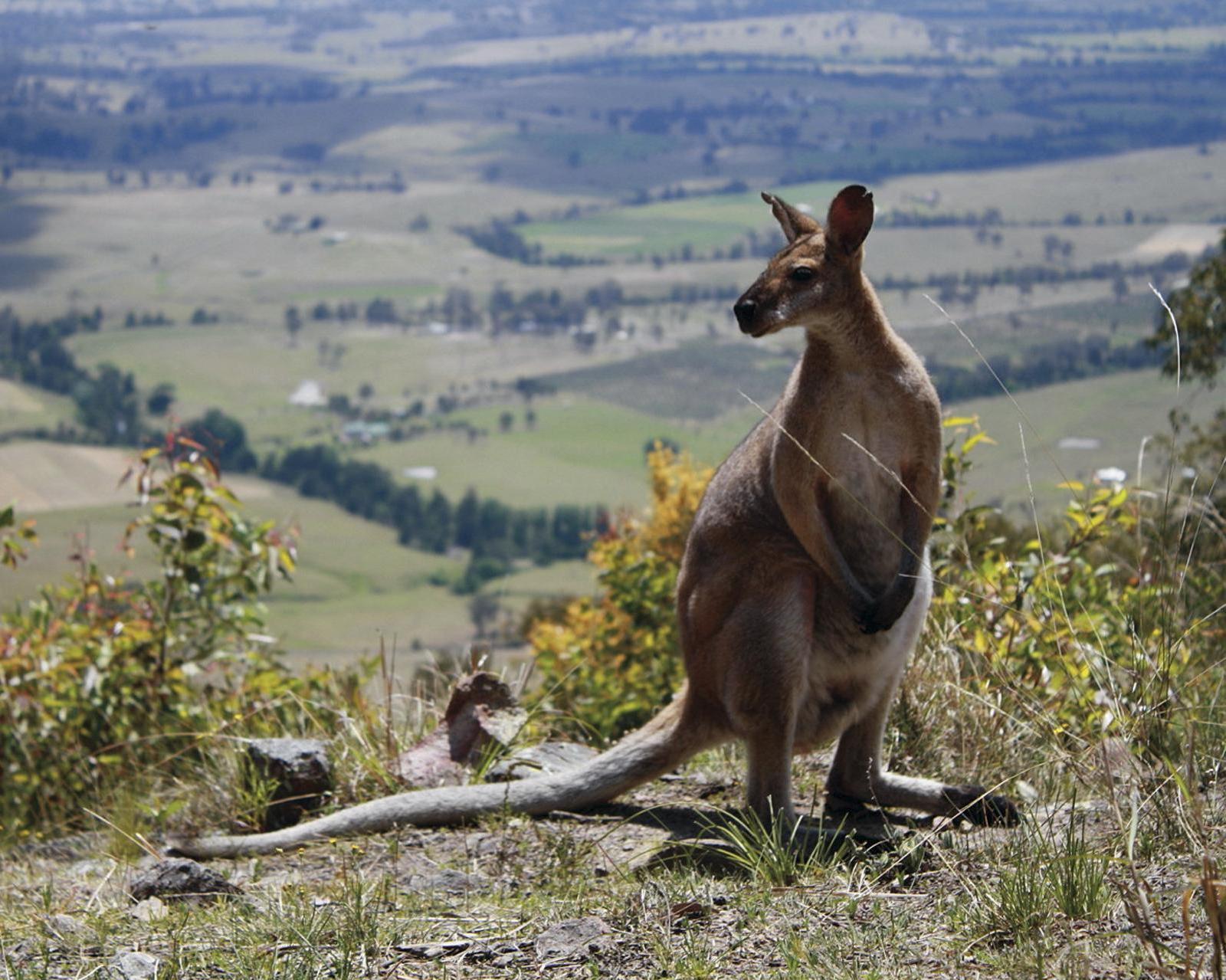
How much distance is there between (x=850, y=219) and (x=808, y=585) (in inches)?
47.7

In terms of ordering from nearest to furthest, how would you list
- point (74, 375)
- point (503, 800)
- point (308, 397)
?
point (503, 800)
point (74, 375)
point (308, 397)

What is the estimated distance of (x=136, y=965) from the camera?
11.8 ft

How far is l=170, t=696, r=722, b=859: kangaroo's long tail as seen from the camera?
16.2 ft

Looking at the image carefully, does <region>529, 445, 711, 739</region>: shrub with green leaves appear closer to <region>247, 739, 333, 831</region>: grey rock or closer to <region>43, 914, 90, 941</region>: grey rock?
<region>247, 739, 333, 831</region>: grey rock

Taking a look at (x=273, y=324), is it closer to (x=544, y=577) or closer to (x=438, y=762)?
(x=544, y=577)

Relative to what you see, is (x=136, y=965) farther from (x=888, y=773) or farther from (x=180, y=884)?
(x=888, y=773)

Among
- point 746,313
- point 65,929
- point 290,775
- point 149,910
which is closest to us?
point 65,929

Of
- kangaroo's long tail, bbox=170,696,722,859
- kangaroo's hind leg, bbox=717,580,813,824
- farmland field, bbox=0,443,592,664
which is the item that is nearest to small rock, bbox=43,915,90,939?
kangaroo's long tail, bbox=170,696,722,859

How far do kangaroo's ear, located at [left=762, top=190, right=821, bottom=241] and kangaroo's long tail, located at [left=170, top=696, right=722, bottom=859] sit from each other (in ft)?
5.45

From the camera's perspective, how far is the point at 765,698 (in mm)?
4586

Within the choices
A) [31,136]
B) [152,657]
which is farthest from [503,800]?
[31,136]

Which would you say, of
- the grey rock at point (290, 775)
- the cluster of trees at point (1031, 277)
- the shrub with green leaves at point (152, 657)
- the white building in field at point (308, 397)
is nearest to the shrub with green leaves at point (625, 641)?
the shrub with green leaves at point (152, 657)

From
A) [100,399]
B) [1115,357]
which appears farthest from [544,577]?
[100,399]

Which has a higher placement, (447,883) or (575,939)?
(575,939)
